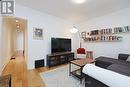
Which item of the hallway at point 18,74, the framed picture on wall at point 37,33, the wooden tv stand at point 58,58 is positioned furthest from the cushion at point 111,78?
the framed picture on wall at point 37,33

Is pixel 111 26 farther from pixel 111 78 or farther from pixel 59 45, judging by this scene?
pixel 111 78

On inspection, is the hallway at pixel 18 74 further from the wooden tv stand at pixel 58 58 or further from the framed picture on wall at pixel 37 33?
the framed picture on wall at pixel 37 33

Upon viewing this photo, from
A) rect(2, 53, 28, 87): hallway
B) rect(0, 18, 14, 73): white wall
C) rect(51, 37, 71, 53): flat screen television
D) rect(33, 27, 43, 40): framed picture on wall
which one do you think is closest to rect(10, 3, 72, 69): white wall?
rect(33, 27, 43, 40): framed picture on wall

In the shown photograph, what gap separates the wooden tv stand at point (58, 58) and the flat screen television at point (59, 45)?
0.22 m

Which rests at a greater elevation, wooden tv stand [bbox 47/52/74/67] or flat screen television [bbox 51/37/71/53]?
flat screen television [bbox 51/37/71/53]

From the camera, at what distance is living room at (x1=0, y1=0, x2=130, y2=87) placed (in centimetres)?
333

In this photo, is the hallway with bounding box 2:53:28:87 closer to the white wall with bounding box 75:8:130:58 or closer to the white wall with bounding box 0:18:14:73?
the white wall with bounding box 0:18:14:73

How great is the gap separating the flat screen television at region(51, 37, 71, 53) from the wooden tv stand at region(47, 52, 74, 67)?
218 mm

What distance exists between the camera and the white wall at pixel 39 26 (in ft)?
12.1

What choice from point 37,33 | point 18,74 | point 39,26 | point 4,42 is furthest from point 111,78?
point 4,42

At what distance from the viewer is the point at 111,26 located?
161 inches

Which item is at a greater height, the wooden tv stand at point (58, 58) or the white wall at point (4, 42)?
the white wall at point (4, 42)

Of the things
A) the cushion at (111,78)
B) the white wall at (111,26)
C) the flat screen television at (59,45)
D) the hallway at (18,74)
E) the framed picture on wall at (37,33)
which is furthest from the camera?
the flat screen television at (59,45)

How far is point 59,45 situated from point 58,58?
0.67 meters
